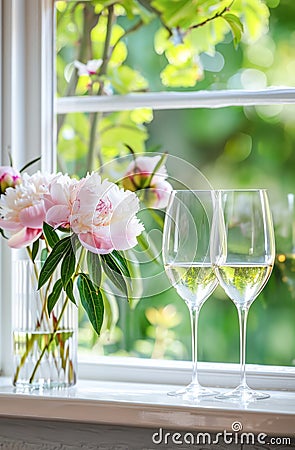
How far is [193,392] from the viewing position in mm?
1479

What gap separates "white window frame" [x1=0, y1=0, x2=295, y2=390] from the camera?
5.40 ft

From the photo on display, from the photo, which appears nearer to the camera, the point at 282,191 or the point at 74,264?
the point at 74,264

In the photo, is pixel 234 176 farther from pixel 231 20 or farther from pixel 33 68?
pixel 33 68

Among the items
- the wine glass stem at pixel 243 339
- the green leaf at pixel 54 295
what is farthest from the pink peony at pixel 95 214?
the wine glass stem at pixel 243 339

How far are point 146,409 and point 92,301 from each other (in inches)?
7.9

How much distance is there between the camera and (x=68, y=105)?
1.76 meters

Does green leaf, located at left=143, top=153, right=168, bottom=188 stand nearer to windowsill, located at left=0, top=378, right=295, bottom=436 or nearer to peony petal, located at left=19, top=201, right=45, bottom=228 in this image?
peony petal, located at left=19, top=201, right=45, bottom=228

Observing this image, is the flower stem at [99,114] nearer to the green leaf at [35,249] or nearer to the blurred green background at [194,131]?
the blurred green background at [194,131]

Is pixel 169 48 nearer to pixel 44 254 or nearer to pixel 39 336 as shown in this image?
pixel 44 254

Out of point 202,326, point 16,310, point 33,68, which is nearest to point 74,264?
point 16,310

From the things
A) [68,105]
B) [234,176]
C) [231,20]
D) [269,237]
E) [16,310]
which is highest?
[231,20]

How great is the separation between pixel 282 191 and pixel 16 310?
1.76 feet
